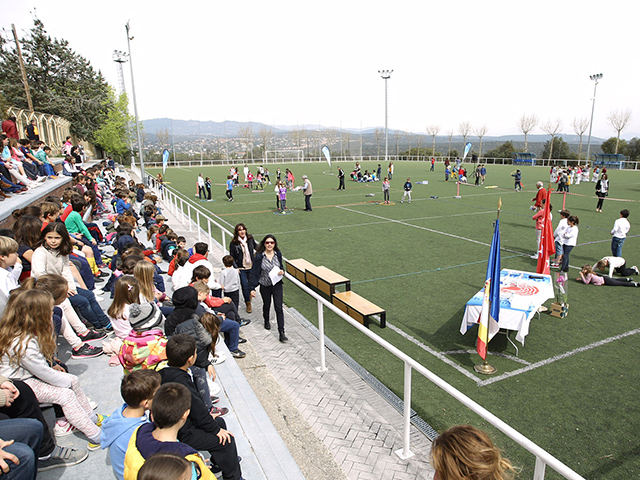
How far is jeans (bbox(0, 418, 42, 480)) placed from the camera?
2621mm

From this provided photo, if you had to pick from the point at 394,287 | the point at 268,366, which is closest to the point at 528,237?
the point at 394,287

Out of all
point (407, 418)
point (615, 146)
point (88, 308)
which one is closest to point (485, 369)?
point (407, 418)

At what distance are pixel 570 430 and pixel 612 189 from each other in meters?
32.8

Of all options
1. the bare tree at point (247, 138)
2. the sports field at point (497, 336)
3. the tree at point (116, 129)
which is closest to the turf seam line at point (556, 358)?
the sports field at point (497, 336)

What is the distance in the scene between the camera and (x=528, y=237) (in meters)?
15.2

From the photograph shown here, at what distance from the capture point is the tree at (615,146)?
202 ft

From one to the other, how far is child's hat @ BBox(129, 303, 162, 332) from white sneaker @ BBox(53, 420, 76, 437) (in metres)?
1.03

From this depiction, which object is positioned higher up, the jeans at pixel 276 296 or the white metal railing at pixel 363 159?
the white metal railing at pixel 363 159

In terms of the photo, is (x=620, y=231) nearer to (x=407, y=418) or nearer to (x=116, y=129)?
(x=407, y=418)

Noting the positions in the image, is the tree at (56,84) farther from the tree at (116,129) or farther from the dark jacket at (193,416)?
the dark jacket at (193,416)

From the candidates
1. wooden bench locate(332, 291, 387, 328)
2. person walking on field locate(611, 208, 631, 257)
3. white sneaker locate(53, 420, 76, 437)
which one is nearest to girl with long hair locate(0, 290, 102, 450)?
white sneaker locate(53, 420, 76, 437)

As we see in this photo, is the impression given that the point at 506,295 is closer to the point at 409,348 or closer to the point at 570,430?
the point at 409,348

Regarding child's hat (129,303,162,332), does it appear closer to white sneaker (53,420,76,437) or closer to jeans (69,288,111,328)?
white sneaker (53,420,76,437)

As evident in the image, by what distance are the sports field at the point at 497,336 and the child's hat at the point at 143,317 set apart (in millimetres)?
3244
